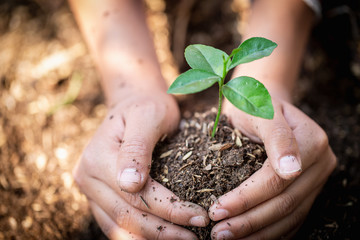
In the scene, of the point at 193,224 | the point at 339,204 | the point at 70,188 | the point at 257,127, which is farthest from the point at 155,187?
the point at 339,204

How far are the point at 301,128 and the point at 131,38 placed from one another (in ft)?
3.40

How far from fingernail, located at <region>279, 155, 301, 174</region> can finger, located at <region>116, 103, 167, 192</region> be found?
0.47m

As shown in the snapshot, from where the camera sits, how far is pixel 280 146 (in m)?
0.94

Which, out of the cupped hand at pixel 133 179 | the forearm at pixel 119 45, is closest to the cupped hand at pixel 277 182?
the cupped hand at pixel 133 179

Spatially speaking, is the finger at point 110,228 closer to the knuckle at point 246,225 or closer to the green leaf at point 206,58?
the knuckle at point 246,225

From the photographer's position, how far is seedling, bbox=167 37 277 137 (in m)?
0.78

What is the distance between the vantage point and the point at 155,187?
105cm

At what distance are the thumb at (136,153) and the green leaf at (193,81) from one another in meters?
0.35

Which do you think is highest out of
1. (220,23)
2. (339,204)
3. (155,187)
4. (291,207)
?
(220,23)

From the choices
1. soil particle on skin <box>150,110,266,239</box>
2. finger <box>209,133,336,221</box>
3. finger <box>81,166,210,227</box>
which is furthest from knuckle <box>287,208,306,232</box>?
finger <box>81,166,210,227</box>

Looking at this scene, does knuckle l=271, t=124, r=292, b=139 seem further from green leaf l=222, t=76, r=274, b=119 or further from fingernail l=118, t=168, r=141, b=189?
fingernail l=118, t=168, r=141, b=189

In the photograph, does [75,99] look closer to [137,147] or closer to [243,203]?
[137,147]

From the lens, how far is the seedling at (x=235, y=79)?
0.78 m

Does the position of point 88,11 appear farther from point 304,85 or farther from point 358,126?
point 358,126
